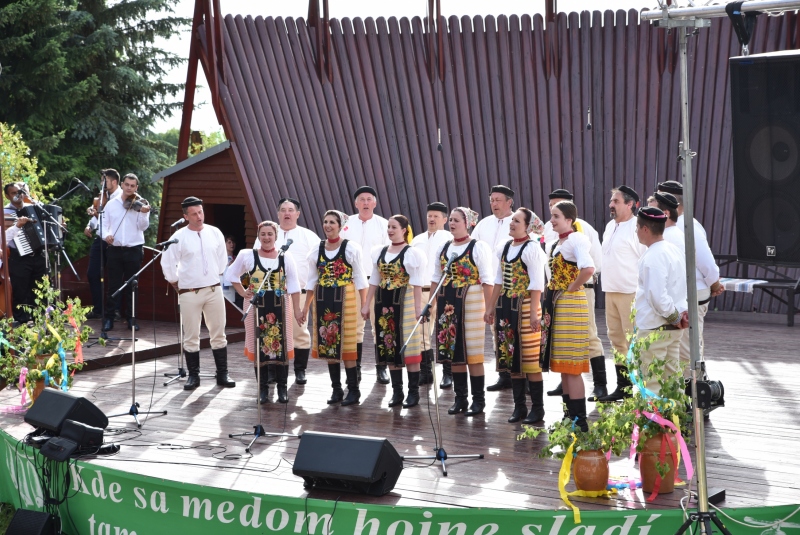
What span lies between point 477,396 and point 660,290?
70.8 inches

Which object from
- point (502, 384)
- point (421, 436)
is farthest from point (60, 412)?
point (502, 384)

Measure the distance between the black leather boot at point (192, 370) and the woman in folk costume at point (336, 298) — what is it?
123 cm

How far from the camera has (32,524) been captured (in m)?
5.70

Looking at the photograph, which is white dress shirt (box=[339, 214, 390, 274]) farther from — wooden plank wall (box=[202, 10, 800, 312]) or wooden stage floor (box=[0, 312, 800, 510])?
wooden plank wall (box=[202, 10, 800, 312])

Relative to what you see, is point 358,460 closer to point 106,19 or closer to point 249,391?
point 249,391

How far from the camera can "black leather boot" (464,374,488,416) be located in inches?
275

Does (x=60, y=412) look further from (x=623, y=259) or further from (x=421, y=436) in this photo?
(x=623, y=259)

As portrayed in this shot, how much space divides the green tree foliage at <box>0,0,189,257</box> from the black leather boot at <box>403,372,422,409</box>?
1434 cm

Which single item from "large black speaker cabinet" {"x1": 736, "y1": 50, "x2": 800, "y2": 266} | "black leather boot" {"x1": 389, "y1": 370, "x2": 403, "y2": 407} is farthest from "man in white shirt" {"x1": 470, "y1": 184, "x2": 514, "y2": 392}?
"large black speaker cabinet" {"x1": 736, "y1": 50, "x2": 800, "y2": 266}

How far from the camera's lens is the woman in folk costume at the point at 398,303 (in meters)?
7.19

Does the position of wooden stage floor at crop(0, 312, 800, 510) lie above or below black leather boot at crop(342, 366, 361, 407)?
below

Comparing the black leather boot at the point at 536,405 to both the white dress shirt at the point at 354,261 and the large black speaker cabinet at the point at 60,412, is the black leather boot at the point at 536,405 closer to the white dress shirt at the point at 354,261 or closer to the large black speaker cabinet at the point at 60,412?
the white dress shirt at the point at 354,261

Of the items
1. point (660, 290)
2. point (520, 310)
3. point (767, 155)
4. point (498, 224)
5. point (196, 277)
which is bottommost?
point (520, 310)

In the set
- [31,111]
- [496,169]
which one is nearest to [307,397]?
[496,169]
